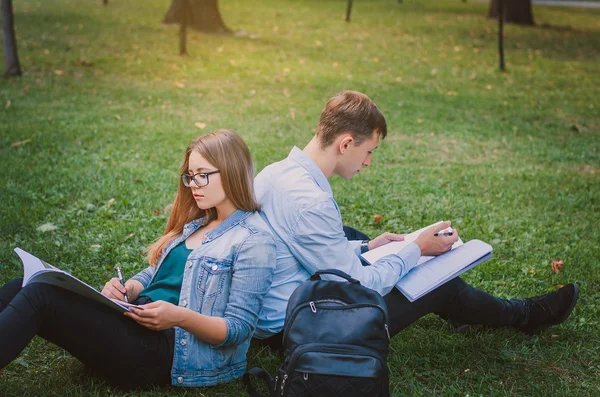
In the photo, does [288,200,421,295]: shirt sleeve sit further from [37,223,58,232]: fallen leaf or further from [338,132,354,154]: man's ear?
[37,223,58,232]: fallen leaf

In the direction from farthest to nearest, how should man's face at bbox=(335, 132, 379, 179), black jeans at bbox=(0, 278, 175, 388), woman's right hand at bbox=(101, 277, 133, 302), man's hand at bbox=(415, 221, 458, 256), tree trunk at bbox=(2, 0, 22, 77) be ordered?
tree trunk at bbox=(2, 0, 22, 77) → man's hand at bbox=(415, 221, 458, 256) → man's face at bbox=(335, 132, 379, 179) → woman's right hand at bbox=(101, 277, 133, 302) → black jeans at bbox=(0, 278, 175, 388)

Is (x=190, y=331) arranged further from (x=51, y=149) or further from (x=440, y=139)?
(x=440, y=139)

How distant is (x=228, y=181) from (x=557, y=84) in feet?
31.6

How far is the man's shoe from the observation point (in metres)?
3.50

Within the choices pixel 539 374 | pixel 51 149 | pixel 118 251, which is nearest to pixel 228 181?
pixel 539 374

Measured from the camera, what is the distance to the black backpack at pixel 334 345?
244cm

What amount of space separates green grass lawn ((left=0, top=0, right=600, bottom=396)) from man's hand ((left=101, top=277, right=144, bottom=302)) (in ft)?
1.32

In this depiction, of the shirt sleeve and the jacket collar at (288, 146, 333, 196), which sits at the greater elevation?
the jacket collar at (288, 146, 333, 196)

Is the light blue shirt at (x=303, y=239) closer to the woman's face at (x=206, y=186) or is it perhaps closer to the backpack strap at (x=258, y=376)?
the woman's face at (x=206, y=186)

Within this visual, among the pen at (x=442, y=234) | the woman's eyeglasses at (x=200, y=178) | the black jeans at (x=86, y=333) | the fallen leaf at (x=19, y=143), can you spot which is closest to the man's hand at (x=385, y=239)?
the pen at (x=442, y=234)

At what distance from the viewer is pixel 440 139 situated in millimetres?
7801

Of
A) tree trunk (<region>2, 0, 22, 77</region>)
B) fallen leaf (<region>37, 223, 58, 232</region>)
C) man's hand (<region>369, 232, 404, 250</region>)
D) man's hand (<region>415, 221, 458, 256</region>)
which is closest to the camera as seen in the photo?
man's hand (<region>415, 221, 458, 256</region>)

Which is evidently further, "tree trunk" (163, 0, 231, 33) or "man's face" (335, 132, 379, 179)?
"tree trunk" (163, 0, 231, 33)

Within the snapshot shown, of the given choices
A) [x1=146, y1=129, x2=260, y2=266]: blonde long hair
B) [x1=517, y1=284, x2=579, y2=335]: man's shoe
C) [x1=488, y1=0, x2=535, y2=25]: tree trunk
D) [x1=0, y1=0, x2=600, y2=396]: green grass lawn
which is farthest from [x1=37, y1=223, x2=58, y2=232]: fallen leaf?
[x1=488, y1=0, x2=535, y2=25]: tree trunk
